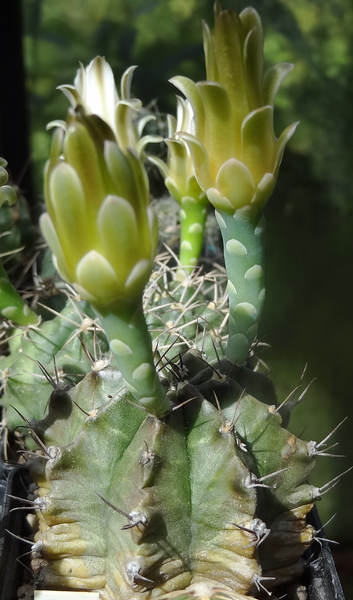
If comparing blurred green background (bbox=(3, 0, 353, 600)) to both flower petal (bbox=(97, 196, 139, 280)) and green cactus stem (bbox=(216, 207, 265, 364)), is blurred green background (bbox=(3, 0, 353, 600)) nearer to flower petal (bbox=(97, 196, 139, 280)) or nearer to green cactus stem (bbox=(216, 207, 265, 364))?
green cactus stem (bbox=(216, 207, 265, 364))

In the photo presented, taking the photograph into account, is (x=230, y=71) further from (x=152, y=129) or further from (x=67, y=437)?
(x=152, y=129)

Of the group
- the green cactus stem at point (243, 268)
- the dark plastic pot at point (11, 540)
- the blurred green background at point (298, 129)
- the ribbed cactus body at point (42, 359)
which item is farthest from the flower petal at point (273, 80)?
the blurred green background at point (298, 129)

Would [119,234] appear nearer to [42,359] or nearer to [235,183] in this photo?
[235,183]

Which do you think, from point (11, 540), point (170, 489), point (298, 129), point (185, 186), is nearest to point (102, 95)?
point (185, 186)

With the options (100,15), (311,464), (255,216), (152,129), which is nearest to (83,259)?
(255,216)

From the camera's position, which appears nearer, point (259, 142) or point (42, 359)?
point (259, 142)

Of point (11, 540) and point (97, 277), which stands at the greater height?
point (97, 277)

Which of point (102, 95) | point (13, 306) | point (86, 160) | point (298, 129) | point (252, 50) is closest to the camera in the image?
point (86, 160)
